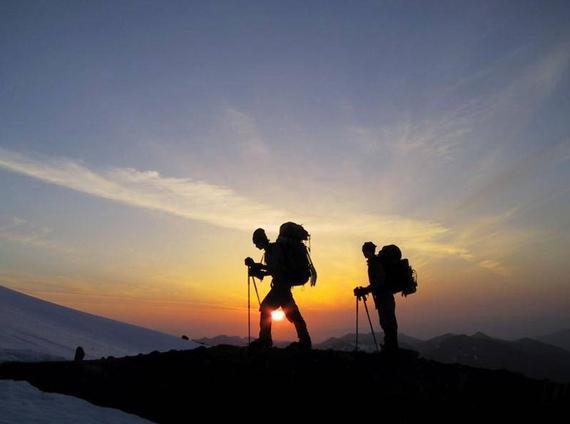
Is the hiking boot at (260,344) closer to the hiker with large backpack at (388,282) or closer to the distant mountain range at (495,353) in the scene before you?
the hiker with large backpack at (388,282)

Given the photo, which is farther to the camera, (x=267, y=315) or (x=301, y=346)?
(x=267, y=315)

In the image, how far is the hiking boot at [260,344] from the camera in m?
8.62

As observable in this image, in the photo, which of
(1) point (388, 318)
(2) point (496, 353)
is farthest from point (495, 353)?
(1) point (388, 318)

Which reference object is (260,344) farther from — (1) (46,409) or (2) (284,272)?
(1) (46,409)

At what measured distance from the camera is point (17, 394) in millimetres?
5871

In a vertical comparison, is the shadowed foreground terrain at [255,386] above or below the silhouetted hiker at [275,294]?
below

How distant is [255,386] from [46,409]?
296 centimetres

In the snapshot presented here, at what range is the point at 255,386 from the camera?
6.69 meters

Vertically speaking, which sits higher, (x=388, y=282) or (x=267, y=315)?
(x=388, y=282)

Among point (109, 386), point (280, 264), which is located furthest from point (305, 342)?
point (109, 386)

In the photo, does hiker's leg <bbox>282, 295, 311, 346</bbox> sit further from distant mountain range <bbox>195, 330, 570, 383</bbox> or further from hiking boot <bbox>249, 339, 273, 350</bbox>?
distant mountain range <bbox>195, 330, 570, 383</bbox>

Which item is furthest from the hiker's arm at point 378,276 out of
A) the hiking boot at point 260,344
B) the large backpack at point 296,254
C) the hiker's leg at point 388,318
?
the hiking boot at point 260,344

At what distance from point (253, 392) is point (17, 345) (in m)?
6.35

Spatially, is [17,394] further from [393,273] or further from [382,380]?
[393,273]
